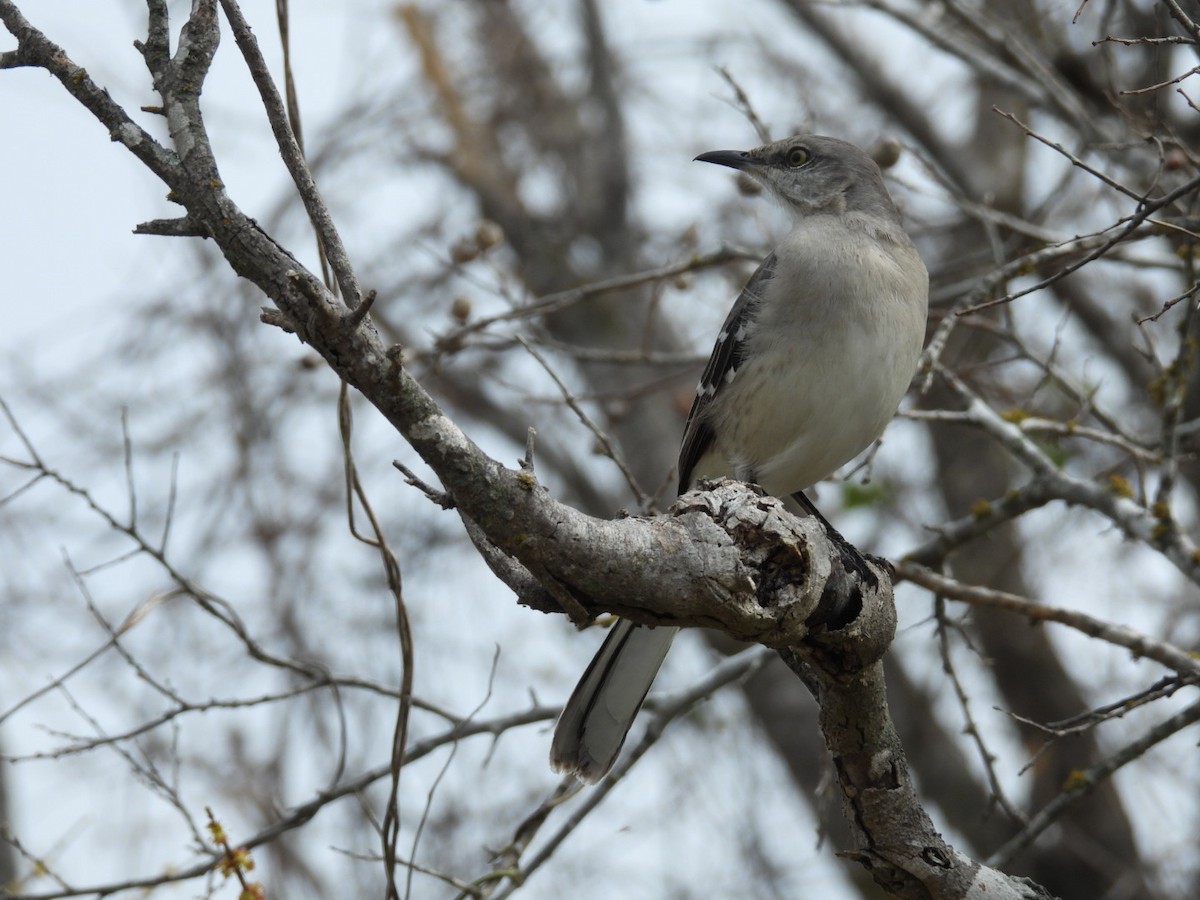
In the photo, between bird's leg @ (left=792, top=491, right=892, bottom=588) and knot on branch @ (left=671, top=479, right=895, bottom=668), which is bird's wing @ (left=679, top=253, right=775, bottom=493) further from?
knot on branch @ (left=671, top=479, right=895, bottom=668)

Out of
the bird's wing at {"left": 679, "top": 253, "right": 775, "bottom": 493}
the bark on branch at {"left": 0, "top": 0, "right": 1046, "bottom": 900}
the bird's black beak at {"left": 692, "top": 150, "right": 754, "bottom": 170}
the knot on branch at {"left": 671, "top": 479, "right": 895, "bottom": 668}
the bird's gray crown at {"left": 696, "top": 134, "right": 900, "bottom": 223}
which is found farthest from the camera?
the bird's black beak at {"left": 692, "top": 150, "right": 754, "bottom": 170}

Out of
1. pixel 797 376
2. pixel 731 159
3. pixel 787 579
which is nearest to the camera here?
pixel 787 579

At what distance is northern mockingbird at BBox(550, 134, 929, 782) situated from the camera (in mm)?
3836

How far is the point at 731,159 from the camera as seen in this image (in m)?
5.44

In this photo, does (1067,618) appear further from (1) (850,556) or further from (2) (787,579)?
(2) (787,579)

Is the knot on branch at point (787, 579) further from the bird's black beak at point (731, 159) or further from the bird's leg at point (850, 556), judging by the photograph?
the bird's black beak at point (731, 159)

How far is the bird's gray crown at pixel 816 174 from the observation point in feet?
16.4

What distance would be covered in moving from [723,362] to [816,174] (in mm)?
1074

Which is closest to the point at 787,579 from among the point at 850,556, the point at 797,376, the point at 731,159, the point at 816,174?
the point at 850,556

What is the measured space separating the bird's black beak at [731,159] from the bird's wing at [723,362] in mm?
787

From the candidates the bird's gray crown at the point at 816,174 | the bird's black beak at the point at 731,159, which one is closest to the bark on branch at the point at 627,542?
the bird's gray crown at the point at 816,174

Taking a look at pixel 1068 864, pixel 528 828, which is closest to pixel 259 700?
pixel 528 828

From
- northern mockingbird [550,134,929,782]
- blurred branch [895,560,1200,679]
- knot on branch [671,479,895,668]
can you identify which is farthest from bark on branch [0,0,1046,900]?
blurred branch [895,560,1200,679]

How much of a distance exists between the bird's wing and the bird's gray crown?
479 millimetres
